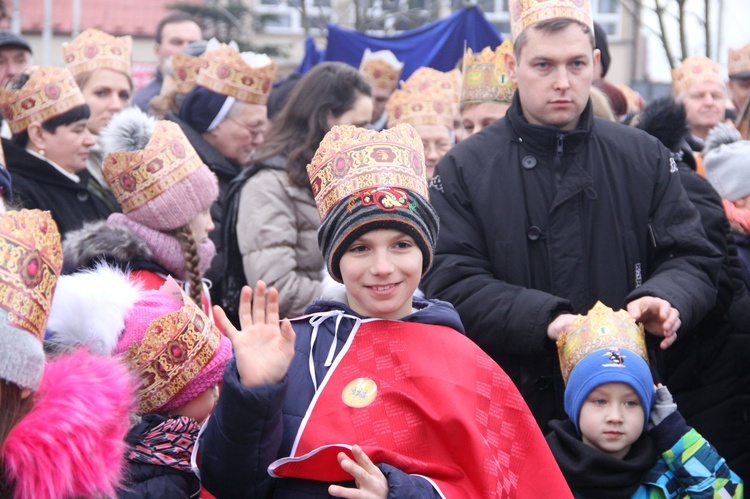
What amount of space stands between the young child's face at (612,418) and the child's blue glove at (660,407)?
6cm

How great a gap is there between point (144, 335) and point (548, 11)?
210 cm

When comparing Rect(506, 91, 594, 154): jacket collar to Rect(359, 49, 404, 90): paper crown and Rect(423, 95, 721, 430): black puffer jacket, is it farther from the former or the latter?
Rect(359, 49, 404, 90): paper crown

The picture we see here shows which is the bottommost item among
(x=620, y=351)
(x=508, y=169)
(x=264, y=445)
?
(x=620, y=351)

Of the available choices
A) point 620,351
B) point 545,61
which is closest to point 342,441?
point 620,351

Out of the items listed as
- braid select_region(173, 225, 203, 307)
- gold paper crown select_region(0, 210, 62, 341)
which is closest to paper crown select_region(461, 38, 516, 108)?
braid select_region(173, 225, 203, 307)

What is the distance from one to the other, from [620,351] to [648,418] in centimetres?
28

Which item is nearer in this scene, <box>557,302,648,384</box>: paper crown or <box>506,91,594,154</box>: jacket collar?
<box>557,302,648,384</box>: paper crown

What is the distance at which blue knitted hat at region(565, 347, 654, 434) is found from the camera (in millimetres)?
3945

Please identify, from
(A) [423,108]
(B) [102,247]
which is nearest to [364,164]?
(B) [102,247]

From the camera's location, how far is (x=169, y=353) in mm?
3531

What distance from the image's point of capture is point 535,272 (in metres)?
4.21

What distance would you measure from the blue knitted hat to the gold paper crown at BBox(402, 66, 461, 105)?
3.62 metres

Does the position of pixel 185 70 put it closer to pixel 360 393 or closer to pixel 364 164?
pixel 364 164

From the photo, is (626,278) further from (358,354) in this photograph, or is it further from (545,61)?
(358,354)
